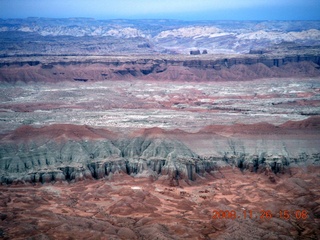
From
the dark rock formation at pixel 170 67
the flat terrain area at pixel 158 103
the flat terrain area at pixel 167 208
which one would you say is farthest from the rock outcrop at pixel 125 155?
the dark rock formation at pixel 170 67

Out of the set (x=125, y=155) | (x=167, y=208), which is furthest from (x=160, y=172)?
(x=167, y=208)

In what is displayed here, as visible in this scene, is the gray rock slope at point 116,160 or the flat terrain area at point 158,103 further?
the flat terrain area at point 158,103

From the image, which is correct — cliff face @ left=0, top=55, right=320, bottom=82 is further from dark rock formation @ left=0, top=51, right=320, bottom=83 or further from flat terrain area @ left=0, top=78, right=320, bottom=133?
flat terrain area @ left=0, top=78, right=320, bottom=133

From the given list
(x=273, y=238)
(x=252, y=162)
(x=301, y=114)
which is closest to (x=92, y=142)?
(x=252, y=162)

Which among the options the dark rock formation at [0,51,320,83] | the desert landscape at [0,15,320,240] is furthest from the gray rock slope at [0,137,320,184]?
the dark rock formation at [0,51,320,83]

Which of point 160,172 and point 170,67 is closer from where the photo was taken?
point 160,172
